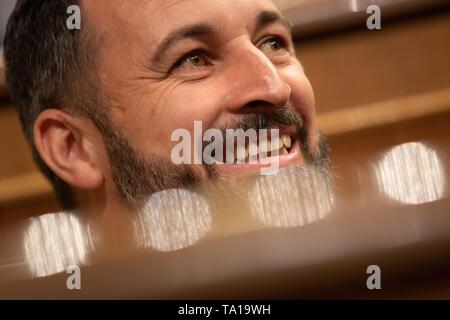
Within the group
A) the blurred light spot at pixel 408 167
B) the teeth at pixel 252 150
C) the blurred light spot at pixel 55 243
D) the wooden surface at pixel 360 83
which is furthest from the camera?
the wooden surface at pixel 360 83

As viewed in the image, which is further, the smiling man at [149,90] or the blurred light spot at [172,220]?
the smiling man at [149,90]

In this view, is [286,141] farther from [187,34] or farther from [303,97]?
[187,34]

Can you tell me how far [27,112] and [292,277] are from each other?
71cm

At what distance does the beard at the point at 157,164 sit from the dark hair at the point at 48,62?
0.06 m

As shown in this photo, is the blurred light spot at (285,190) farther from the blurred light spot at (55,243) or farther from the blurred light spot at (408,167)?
the blurred light spot at (55,243)

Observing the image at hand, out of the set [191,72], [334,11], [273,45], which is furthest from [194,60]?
[334,11]

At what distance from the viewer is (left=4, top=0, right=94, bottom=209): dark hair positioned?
0.90 metres

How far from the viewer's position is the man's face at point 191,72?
846mm

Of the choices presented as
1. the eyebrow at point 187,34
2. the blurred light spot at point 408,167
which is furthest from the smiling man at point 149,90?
the blurred light spot at point 408,167

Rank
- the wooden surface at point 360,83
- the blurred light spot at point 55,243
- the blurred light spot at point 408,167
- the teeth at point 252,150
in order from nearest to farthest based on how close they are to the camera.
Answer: the blurred light spot at point 408,167 < the blurred light spot at point 55,243 < the teeth at point 252,150 < the wooden surface at point 360,83

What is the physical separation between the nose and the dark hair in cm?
20

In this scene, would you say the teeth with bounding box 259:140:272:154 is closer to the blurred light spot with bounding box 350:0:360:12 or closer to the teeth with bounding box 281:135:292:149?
the teeth with bounding box 281:135:292:149

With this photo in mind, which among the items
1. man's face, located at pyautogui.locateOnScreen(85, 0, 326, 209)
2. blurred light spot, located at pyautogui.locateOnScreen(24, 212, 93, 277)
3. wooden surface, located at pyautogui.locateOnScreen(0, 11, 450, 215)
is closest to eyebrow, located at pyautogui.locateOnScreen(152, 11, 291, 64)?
man's face, located at pyautogui.locateOnScreen(85, 0, 326, 209)

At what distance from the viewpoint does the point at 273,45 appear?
90 centimetres
